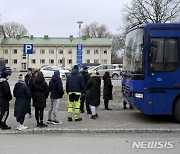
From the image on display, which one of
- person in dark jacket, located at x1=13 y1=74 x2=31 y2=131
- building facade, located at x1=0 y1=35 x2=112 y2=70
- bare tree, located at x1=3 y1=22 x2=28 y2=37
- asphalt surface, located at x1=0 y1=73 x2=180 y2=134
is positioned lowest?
asphalt surface, located at x1=0 y1=73 x2=180 y2=134

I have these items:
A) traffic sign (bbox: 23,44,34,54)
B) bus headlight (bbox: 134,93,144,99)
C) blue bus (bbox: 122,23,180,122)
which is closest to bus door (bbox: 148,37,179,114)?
blue bus (bbox: 122,23,180,122)

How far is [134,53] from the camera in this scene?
416 inches

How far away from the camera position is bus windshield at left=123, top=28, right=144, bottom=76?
33.1 ft

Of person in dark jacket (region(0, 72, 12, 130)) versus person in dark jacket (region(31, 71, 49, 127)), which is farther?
person in dark jacket (region(31, 71, 49, 127))

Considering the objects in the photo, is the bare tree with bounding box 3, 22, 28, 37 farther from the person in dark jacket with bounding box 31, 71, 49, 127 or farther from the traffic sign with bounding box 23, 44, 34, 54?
the person in dark jacket with bounding box 31, 71, 49, 127

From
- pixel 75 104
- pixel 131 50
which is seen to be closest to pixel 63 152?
pixel 75 104

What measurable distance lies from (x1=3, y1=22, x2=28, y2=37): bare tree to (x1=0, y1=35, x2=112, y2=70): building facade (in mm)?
16482

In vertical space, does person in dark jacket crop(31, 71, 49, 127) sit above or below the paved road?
above

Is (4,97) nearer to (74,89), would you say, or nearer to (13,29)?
(74,89)

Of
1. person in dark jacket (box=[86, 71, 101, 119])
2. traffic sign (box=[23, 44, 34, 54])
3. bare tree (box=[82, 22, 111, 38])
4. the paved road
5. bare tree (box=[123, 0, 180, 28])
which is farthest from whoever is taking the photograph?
bare tree (box=[82, 22, 111, 38])

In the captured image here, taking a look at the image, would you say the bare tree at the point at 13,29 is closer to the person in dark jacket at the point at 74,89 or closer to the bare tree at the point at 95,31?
the bare tree at the point at 95,31

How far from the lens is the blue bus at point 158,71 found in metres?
9.95

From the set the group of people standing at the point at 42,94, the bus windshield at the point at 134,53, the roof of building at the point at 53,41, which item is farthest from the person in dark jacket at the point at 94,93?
the roof of building at the point at 53,41

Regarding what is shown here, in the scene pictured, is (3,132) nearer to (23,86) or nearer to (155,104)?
(23,86)
